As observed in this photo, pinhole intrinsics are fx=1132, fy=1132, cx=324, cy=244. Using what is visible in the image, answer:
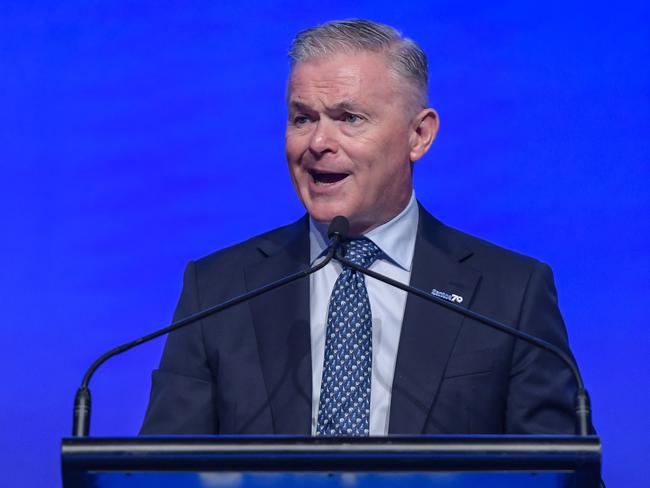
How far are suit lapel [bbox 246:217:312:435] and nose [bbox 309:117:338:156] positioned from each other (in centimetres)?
24

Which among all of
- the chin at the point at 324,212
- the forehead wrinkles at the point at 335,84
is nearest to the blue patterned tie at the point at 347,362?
the chin at the point at 324,212

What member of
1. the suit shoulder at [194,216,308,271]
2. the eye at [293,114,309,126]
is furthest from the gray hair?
the suit shoulder at [194,216,308,271]

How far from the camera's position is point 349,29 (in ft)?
6.88

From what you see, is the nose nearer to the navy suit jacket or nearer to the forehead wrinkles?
the forehead wrinkles

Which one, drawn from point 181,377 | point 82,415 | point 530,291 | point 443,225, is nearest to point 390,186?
point 443,225

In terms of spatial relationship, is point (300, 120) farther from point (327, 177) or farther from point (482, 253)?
point (482, 253)

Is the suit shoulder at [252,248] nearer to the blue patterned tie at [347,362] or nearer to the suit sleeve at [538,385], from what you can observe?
the blue patterned tie at [347,362]

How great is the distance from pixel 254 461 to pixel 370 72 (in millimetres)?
1028

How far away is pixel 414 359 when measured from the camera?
1.93 meters

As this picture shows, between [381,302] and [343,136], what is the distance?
1.00 ft

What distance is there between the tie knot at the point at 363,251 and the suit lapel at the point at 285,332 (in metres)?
0.09

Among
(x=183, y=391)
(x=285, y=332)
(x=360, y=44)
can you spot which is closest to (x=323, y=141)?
(x=360, y=44)

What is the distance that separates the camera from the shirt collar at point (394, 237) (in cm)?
211

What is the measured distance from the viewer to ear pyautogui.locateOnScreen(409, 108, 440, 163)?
2.20 metres
